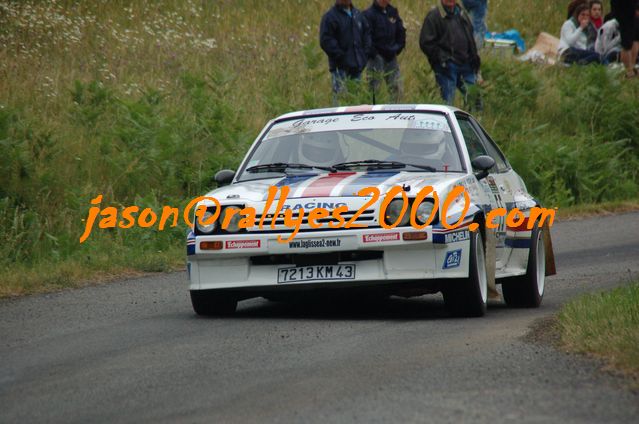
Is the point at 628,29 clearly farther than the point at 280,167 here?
Yes

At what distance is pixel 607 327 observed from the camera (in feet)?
25.3

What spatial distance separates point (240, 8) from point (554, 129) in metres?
7.82

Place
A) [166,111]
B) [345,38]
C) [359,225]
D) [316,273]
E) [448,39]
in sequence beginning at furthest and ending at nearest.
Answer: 1. [448,39]
2. [166,111]
3. [345,38]
4. [316,273]
5. [359,225]

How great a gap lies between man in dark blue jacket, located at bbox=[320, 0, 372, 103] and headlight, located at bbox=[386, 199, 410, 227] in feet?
33.2

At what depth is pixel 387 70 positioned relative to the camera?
811 inches

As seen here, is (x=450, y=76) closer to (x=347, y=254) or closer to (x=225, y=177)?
(x=225, y=177)

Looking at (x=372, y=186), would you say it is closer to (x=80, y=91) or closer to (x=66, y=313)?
(x=66, y=313)

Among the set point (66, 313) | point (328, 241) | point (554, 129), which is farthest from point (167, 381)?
point (554, 129)

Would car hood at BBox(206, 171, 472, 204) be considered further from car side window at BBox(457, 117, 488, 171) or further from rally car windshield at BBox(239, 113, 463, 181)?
car side window at BBox(457, 117, 488, 171)

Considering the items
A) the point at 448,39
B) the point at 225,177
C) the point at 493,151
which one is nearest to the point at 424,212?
the point at 225,177

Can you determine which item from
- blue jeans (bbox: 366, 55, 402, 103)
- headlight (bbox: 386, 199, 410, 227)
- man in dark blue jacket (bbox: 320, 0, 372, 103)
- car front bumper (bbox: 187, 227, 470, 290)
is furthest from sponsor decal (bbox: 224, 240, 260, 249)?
blue jeans (bbox: 366, 55, 402, 103)

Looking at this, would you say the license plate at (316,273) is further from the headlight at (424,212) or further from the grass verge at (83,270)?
the grass verge at (83,270)

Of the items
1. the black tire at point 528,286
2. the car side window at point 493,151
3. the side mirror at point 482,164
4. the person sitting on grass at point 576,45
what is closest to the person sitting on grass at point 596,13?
the person sitting on grass at point 576,45

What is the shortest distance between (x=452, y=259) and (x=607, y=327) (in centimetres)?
144
